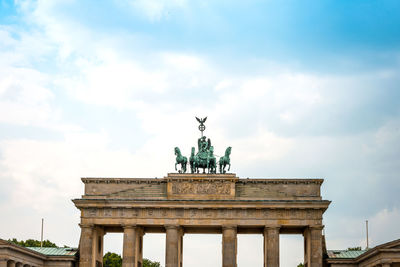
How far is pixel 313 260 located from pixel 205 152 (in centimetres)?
1673

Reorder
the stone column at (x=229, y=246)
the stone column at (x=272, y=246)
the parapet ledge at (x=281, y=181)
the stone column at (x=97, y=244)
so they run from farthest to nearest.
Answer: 1. the parapet ledge at (x=281, y=181)
2. the stone column at (x=97, y=244)
3. the stone column at (x=229, y=246)
4. the stone column at (x=272, y=246)

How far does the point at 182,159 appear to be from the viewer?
81.2 metres

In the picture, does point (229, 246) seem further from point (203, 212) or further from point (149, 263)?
point (149, 263)

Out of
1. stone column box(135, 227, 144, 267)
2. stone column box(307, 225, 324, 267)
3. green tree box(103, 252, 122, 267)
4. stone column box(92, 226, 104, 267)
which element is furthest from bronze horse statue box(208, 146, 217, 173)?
green tree box(103, 252, 122, 267)

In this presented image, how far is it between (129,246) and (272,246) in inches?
605

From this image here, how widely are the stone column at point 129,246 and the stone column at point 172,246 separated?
11.6 ft

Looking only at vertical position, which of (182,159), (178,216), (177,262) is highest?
(182,159)

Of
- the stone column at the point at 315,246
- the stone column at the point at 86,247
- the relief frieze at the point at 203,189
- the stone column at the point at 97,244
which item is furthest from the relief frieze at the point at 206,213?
the stone column at the point at 97,244

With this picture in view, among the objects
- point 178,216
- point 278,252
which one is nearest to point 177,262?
point 178,216

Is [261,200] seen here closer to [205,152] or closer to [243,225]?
[243,225]

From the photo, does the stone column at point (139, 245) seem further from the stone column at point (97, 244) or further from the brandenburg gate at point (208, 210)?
the stone column at point (97, 244)

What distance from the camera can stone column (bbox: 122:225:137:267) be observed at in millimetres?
78562

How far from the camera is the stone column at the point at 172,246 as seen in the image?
7850 centimetres

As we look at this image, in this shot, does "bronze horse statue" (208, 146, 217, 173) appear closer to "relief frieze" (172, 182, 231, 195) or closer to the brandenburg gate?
the brandenburg gate
